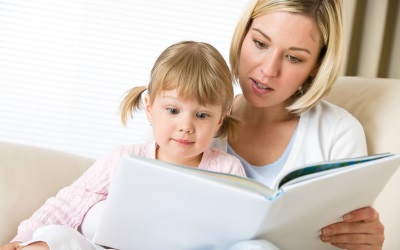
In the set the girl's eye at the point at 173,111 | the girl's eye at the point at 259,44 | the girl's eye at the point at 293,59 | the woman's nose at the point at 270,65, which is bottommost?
the girl's eye at the point at 173,111

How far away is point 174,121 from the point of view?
1.63 m

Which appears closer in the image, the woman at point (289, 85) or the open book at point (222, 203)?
the open book at point (222, 203)

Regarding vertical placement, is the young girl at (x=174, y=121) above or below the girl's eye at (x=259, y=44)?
below

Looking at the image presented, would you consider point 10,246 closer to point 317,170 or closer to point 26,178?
point 26,178

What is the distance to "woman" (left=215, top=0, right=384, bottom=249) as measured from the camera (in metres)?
1.86

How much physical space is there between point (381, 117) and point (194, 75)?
2.49ft

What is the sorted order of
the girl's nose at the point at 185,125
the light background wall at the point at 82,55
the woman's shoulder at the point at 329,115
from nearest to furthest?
the girl's nose at the point at 185,125, the woman's shoulder at the point at 329,115, the light background wall at the point at 82,55

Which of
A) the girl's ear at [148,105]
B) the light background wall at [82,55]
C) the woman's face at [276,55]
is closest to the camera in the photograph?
the girl's ear at [148,105]

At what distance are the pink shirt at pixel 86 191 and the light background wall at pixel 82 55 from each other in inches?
57.1

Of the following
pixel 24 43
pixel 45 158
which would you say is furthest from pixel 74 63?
pixel 45 158

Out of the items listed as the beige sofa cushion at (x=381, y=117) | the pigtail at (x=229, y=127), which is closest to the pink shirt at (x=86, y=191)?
the pigtail at (x=229, y=127)

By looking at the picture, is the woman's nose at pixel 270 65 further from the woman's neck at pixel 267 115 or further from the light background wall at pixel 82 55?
the light background wall at pixel 82 55

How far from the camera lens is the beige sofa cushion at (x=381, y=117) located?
1.87 m

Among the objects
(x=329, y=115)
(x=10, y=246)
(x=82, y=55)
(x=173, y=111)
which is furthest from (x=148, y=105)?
(x=82, y=55)
